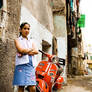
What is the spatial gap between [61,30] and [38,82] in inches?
181

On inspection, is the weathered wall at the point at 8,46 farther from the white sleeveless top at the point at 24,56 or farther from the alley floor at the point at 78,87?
the alley floor at the point at 78,87

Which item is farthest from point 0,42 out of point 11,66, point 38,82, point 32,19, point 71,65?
point 71,65

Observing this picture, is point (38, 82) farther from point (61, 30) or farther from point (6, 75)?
point (61, 30)

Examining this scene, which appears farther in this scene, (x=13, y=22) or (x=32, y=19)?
(x=32, y=19)

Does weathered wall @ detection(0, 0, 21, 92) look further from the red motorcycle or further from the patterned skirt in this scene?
the red motorcycle

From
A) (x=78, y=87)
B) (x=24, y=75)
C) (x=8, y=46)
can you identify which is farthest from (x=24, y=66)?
(x=78, y=87)

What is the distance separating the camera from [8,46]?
266 centimetres

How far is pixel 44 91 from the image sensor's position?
293 cm

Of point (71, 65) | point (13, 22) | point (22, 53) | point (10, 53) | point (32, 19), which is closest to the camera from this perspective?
point (22, 53)

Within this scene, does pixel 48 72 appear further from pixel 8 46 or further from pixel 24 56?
pixel 24 56

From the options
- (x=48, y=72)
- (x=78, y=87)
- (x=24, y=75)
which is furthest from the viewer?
(x=78, y=87)

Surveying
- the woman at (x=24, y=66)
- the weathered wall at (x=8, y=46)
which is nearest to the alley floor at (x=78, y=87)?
the weathered wall at (x=8, y=46)

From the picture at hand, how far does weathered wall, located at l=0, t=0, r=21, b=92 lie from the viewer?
2.51 m

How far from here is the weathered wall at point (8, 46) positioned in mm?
2510
